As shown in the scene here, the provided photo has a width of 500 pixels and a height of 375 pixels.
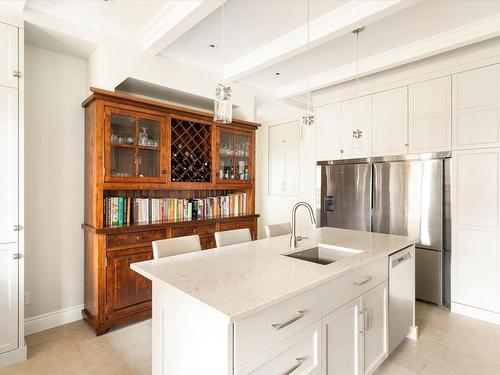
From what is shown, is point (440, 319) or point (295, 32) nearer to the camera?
point (295, 32)

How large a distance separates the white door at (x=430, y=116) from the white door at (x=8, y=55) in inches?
151

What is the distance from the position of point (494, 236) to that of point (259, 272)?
2698 millimetres

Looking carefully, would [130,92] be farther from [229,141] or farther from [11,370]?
[11,370]

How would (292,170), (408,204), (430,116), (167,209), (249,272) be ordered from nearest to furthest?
(249,272), (167,209), (430,116), (408,204), (292,170)

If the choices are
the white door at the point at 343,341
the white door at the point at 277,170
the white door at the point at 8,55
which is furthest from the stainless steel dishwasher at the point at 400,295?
the white door at the point at 277,170

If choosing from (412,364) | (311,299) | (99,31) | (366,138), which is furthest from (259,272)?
(366,138)

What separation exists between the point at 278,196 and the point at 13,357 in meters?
4.58

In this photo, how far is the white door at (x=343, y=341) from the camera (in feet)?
4.97

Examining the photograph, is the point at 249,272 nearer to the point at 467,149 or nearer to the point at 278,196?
the point at 467,149

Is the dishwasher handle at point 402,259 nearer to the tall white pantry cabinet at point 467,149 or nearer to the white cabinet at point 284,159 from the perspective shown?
the tall white pantry cabinet at point 467,149

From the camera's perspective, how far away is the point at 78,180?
9.46 ft

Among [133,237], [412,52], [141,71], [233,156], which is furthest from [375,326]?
[141,71]

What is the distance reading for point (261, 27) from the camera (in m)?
2.62

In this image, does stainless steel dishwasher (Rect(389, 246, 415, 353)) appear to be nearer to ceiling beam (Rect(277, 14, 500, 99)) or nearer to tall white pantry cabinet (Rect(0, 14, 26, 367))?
ceiling beam (Rect(277, 14, 500, 99))
